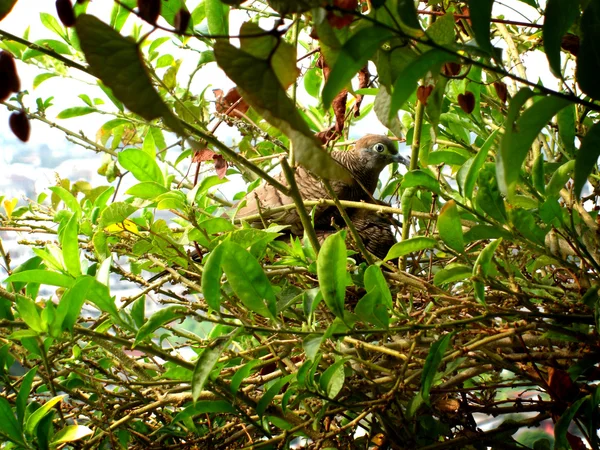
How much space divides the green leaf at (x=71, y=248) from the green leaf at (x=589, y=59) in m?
0.48

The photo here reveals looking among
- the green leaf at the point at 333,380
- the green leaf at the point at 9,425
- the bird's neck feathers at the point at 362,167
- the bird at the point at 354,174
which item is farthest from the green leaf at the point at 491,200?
the bird's neck feathers at the point at 362,167

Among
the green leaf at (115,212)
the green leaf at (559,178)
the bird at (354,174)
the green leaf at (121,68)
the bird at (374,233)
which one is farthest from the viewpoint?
the bird at (354,174)

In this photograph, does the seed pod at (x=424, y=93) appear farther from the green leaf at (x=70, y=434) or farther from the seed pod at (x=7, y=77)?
the green leaf at (x=70, y=434)

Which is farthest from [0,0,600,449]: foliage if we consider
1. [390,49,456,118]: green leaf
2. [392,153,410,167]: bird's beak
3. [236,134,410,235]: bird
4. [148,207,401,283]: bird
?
[392,153,410,167]: bird's beak

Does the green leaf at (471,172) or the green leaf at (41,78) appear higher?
the green leaf at (41,78)

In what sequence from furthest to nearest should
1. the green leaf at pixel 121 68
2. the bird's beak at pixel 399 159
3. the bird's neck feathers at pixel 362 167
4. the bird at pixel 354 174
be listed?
the bird's neck feathers at pixel 362 167 < the bird's beak at pixel 399 159 < the bird at pixel 354 174 < the green leaf at pixel 121 68

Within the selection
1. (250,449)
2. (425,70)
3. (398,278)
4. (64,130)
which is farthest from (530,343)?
(64,130)

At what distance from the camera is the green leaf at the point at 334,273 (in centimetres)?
51

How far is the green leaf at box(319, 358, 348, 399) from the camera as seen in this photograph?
586 millimetres

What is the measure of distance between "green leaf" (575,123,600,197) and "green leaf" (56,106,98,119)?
0.78 m

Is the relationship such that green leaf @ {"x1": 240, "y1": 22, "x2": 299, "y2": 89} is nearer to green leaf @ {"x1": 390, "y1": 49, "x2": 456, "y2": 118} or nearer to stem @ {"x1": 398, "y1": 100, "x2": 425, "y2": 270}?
green leaf @ {"x1": 390, "y1": 49, "x2": 456, "y2": 118}

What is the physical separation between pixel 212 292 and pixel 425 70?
27 cm

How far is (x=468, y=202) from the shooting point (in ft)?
1.95

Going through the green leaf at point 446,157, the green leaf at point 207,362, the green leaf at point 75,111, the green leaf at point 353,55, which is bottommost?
the green leaf at point 207,362
